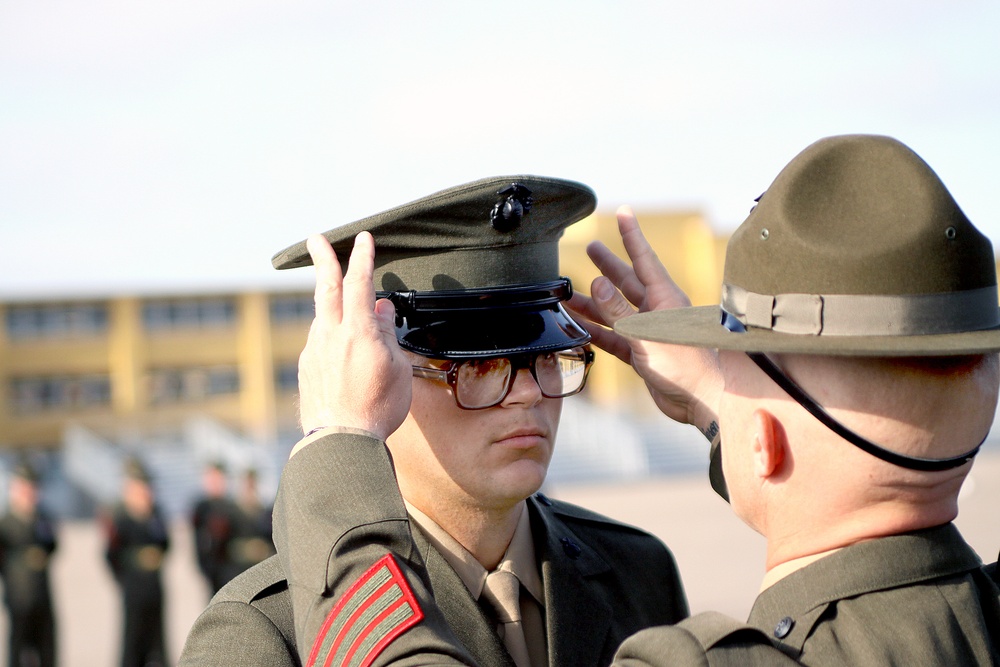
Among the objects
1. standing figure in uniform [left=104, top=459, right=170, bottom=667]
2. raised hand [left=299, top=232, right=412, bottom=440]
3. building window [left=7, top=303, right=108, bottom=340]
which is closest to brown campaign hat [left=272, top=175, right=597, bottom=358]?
raised hand [left=299, top=232, right=412, bottom=440]

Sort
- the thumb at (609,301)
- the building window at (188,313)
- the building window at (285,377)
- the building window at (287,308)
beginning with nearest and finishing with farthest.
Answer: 1. the thumb at (609,301)
2. the building window at (188,313)
3. the building window at (285,377)
4. the building window at (287,308)

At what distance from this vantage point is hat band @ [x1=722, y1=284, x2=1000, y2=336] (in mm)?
1627

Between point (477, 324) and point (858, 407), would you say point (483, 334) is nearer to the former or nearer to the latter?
point (477, 324)

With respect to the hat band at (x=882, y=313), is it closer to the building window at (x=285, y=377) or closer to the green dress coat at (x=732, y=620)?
the green dress coat at (x=732, y=620)

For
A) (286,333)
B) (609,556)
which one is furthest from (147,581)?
(286,333)

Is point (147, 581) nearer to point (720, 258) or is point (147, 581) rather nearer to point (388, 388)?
point (388, 388)

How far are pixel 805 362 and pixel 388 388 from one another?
731mm

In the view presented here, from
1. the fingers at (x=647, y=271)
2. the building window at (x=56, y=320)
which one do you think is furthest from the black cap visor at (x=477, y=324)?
the building window at (x=56, y=320)

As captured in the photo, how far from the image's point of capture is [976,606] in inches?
68.0

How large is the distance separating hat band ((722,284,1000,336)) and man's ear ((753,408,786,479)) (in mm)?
145

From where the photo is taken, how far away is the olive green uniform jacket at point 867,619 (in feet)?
5.33

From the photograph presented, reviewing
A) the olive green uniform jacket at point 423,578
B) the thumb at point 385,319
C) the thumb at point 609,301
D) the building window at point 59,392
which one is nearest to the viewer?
the olive green uniform jacket at point 423,578

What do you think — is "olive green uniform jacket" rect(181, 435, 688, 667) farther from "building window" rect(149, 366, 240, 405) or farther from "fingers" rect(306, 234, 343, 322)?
"building window" rect(149, 366, 240, 405)

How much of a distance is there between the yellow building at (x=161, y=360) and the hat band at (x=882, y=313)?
33031mm
